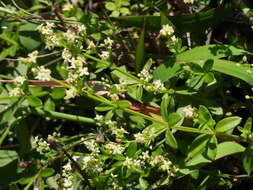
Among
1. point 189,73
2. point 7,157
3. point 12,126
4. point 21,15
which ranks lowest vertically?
point 7,157

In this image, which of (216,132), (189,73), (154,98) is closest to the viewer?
(216,132)

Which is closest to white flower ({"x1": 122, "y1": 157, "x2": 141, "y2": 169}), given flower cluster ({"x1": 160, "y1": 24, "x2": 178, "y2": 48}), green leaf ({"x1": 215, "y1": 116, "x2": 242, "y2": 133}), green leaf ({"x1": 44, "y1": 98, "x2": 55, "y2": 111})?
green leaf ({"x1": 215, "y1": 116, "x2": 242, "y2": 133})

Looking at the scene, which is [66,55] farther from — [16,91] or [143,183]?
[143,183]

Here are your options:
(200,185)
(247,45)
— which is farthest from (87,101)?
(247,45)

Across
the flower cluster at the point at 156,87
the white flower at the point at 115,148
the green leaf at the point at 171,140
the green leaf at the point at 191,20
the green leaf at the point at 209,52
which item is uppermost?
the green leaf at the point at 191,20

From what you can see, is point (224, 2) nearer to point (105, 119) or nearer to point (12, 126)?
point (105, 119)

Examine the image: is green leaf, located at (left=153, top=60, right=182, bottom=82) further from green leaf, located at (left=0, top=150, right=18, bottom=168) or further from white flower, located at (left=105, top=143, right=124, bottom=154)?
green leaf, located at (left=0, top=150, right=18, bottom=168)

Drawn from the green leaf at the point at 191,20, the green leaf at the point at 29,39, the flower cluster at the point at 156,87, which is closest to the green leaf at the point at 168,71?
the flower cluster at the point at 156,87

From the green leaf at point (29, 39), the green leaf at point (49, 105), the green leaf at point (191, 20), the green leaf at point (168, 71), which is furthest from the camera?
the green leaf at point (29, 39)

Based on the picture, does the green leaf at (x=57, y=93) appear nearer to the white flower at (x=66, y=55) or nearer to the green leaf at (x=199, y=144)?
the white flower at (x=66, y=55)
